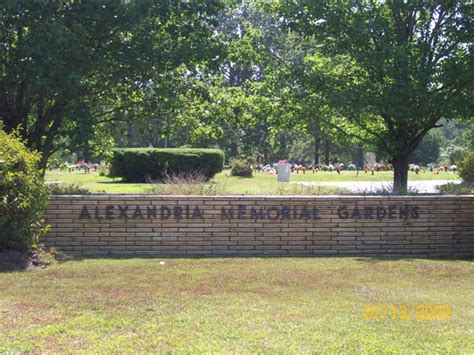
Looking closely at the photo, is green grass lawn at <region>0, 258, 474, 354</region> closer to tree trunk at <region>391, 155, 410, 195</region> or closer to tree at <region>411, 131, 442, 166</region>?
tree trunk at <region>391, 155, 410, 195</region>

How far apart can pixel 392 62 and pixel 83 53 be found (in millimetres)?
5667

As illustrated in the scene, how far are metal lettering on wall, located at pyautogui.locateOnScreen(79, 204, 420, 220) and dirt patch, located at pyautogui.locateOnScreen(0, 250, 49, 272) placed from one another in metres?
1.23

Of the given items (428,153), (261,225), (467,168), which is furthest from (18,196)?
(428,153)

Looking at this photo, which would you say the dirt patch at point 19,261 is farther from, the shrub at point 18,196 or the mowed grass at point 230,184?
the mowed grass at point 230,184

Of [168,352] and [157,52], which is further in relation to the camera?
[157,52]

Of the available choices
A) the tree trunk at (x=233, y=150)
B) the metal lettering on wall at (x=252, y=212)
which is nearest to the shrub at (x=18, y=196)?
the metal lettering on wall at (x=252, y=212)

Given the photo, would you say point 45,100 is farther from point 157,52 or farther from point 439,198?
point 439,198

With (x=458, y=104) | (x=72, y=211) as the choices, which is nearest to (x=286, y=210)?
(x=72, y=211)

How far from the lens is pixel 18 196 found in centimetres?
726

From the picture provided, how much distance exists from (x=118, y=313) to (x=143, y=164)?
1951cm

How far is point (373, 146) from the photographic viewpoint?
44.0ft

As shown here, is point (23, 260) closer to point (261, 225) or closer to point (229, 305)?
point (229, 305)

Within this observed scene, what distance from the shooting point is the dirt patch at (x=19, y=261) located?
7070 millimetres

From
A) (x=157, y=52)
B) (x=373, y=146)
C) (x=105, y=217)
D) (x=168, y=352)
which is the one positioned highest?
(x=157, y=52)
